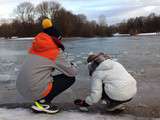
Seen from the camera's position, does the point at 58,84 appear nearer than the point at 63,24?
Yes

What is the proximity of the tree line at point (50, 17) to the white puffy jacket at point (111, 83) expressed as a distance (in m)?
77.0

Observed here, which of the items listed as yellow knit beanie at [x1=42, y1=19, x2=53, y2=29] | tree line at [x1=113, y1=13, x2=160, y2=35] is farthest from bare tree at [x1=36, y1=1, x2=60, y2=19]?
yellow knit beanie at [x1=42, y1=19, x2=53, y2=29]

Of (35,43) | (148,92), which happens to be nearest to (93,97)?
(35,43)

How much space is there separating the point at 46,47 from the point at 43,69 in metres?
0.30

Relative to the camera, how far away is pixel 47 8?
93250 millimetres

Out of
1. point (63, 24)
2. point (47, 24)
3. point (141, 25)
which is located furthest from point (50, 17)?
point (47, 24)

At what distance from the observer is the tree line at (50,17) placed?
280 feet

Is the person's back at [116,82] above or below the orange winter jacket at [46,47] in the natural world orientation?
below

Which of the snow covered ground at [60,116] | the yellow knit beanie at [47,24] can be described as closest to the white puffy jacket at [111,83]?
the snow covered ground at [60,116]

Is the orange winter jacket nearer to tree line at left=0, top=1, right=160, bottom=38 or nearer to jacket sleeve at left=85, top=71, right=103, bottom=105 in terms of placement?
jacket sleeve at left=85, top=71, right=103, bottom=105

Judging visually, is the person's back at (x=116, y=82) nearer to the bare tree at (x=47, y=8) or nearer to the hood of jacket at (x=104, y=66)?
the hood of jacket at (x=104, y=66)

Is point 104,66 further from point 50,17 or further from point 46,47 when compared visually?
point 50,17

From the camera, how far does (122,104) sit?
4.81 meters

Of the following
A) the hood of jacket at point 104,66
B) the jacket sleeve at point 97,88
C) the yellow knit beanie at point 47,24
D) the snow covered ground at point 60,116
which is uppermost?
the yellow knit beanie at point 47,24
